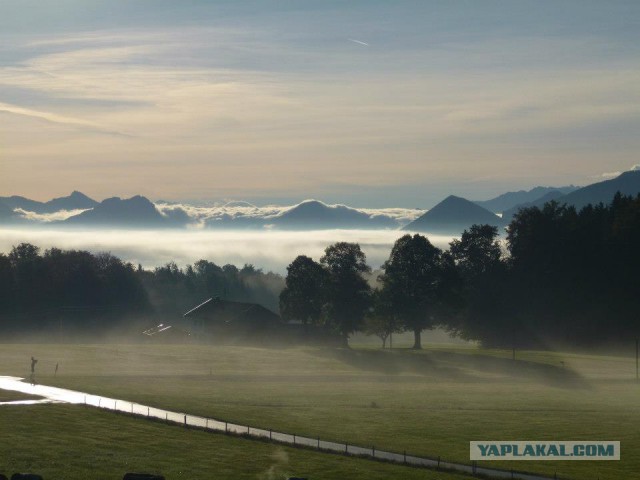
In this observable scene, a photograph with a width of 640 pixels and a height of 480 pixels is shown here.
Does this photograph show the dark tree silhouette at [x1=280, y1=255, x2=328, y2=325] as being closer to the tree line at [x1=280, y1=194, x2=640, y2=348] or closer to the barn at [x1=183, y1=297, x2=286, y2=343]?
the tree line at [x1=280, y1=194, x2=640, y2=348]

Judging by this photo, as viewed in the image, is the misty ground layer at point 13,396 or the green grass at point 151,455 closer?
the green grass at point 151,455

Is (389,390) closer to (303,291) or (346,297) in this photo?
(346,297)

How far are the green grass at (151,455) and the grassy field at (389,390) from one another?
6738 millimetres

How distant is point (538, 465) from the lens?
64.8m

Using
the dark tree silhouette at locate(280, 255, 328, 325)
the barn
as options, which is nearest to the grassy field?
the dark tree silhouette at locate(280, 255, 328, 325)

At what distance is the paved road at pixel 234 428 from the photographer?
62.9 meters

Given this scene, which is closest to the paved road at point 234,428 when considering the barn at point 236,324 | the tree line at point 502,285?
the tree line at point 502,285

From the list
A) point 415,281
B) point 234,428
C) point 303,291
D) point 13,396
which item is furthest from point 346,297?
point 234,428

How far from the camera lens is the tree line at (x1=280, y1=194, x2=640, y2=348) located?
15938cm

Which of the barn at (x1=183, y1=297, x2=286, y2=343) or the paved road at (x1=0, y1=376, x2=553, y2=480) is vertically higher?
the barn at (x1=183, y1=297, x2=286, y2=343)

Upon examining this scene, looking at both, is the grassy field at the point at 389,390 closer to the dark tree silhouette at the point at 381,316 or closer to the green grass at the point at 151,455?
the dark tree silhouette at the point at 381,316

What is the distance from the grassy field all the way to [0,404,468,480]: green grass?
6738 millimetres

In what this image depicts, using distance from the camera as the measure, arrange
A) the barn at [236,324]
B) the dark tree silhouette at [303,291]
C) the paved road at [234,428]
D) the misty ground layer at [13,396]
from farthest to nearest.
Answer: the barn at [236,324]
the dark tree silhouette at [303,291]
the misty ground layer at [13,396]
the paved road at [234,428]

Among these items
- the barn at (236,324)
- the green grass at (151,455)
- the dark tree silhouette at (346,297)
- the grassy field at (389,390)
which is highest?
the dark tree silhouette at (346,297)
